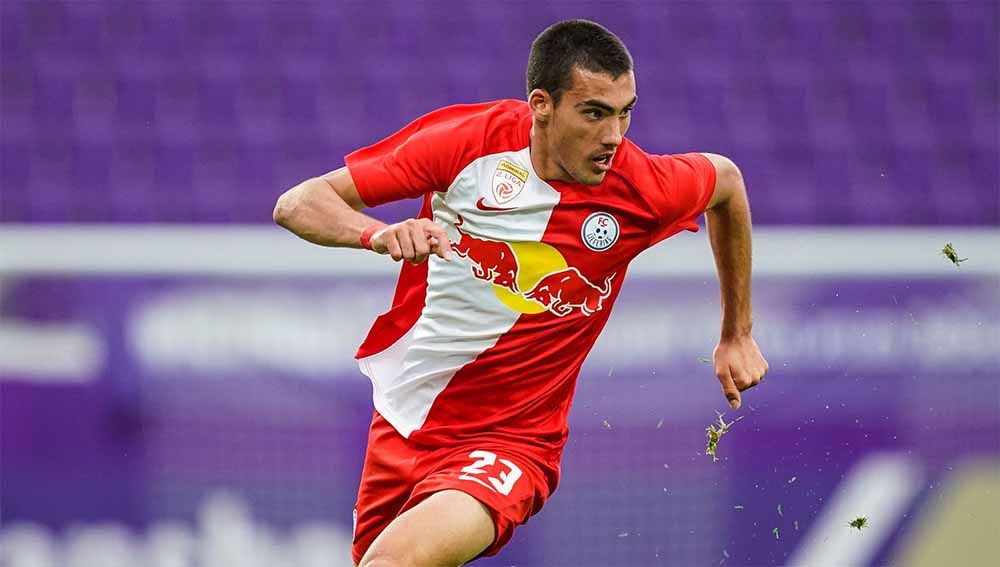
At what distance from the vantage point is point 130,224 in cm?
579

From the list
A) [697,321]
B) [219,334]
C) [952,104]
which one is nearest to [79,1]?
[219,334]

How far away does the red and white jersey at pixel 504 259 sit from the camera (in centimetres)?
394

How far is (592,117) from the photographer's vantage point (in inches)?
149

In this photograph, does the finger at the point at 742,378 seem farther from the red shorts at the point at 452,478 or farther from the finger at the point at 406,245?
the finger at the point at 406,245

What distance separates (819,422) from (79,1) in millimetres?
3721

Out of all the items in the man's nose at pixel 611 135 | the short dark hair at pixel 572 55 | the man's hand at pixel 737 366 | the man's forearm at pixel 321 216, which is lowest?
the man's hand at pixel 737 366

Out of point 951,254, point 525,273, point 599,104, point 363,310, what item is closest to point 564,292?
point 525,273

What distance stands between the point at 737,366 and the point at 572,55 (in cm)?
110

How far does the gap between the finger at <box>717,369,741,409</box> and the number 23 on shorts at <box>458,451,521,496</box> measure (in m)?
0.71

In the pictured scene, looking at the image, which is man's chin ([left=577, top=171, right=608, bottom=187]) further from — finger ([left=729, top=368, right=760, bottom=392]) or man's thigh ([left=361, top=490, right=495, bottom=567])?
man's thigh ([left=361, top=490, right=495, bottom=567])

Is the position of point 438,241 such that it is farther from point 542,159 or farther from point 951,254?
point 951,254

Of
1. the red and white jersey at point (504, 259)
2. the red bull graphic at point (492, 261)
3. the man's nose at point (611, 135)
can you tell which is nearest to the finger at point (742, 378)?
the red and white jersey at point (504, 259)

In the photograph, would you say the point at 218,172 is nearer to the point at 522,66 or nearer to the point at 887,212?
the point at 522,66

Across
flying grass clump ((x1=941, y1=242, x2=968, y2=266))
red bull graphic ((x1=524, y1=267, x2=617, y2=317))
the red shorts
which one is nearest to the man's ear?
red bull graphic ((x1=524, y1=267, x2=617, y2=317))
